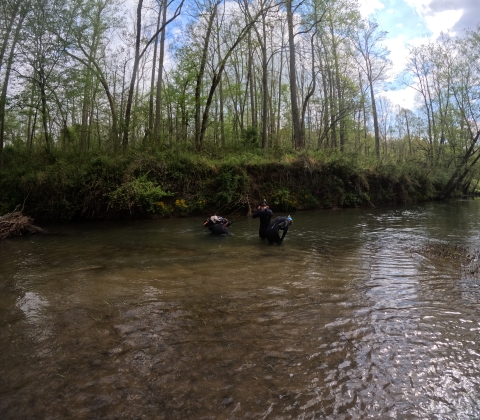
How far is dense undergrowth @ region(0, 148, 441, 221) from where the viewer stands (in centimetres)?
1452

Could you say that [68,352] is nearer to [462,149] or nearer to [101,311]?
[101,311]

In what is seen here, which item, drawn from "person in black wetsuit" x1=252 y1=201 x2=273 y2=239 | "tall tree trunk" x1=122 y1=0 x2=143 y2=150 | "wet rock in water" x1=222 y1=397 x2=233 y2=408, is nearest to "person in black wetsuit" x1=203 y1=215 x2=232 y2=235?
"person in black wetsuit" x1=252 y1=201 x2=273 y2=239

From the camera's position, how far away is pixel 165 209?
15492mm

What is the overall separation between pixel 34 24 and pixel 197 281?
58.9 feet

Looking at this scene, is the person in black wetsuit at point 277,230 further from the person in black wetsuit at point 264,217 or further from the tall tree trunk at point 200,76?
the tall tree trunk at point 200,76

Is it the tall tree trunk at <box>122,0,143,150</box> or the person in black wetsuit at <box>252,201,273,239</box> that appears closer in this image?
the person in black wetsuit at <box>252,201,273,239</box>

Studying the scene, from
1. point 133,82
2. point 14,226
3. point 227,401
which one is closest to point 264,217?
point 227,401

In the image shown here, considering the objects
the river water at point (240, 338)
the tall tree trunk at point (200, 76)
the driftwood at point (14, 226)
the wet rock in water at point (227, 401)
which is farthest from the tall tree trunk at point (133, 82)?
the wet rock in water at point (227, 401)

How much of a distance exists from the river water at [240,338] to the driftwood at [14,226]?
4273 mm

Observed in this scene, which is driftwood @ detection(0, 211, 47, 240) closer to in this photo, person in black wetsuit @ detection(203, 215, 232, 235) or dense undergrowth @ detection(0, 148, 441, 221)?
dense undergrowth @ detection(0, 148, 441, 221)

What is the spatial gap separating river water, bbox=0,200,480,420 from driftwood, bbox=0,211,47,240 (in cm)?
427

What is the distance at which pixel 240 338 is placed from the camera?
344 cm

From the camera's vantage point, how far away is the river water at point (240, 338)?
7.95 feet

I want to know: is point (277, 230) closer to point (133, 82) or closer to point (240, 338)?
point (240, 338)
